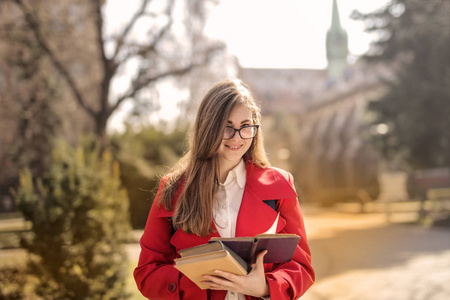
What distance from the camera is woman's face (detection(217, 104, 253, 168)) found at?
2.10 metres

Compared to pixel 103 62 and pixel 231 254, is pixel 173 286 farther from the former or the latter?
pixel 103 62

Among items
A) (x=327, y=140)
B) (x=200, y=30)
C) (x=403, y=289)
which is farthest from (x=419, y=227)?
(x=327, y=140)

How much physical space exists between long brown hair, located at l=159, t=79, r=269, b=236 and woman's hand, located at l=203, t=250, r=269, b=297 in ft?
0.86

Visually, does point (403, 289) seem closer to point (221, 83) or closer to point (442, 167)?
point (221, 83)

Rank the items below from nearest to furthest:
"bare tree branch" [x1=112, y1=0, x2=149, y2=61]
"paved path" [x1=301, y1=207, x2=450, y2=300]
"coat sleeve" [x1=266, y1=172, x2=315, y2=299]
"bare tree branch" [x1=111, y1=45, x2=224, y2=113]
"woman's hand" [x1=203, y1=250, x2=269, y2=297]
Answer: "woman's hand" [x1=203, y1=250, x2=269, y2=297] < "coat sleeve" [x1=266, y1=172, x2=315, y2=299] < "paved path" [x1=301, y1=207, x2=450, y2=300] < "bare tree branch" [x1=112, y1=0, x2=149, y2=61] < "bare tree branch" [x1=111, y1=45, x2=224, y2=113]

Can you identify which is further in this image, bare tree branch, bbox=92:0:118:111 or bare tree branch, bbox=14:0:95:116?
bare tree branch, bbox=92:0:118:111

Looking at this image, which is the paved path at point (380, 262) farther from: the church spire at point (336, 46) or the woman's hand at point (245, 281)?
the church spire at point (336, 46)

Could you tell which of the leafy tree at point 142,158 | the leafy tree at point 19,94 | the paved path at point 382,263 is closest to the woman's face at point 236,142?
the paved path at point 382,263

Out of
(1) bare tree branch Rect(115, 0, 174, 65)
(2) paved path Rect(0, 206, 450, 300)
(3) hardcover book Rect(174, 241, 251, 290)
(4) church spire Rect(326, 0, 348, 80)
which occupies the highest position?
(4) church spire Rect(326, 0, 348, 80)

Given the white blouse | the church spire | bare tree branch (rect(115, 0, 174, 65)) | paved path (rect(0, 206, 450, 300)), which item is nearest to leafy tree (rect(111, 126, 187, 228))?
paved path (rect(0, 206, 450, 300))

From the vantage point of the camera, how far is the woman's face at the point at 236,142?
2.10m

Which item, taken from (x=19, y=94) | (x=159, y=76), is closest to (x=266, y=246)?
(x=159, y=76)

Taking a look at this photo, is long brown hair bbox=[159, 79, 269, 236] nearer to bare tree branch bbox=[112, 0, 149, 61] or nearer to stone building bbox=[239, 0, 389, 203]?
bare tree branch bbox=[112, 0, 149, 61]

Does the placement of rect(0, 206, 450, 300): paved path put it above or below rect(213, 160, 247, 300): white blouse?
below
